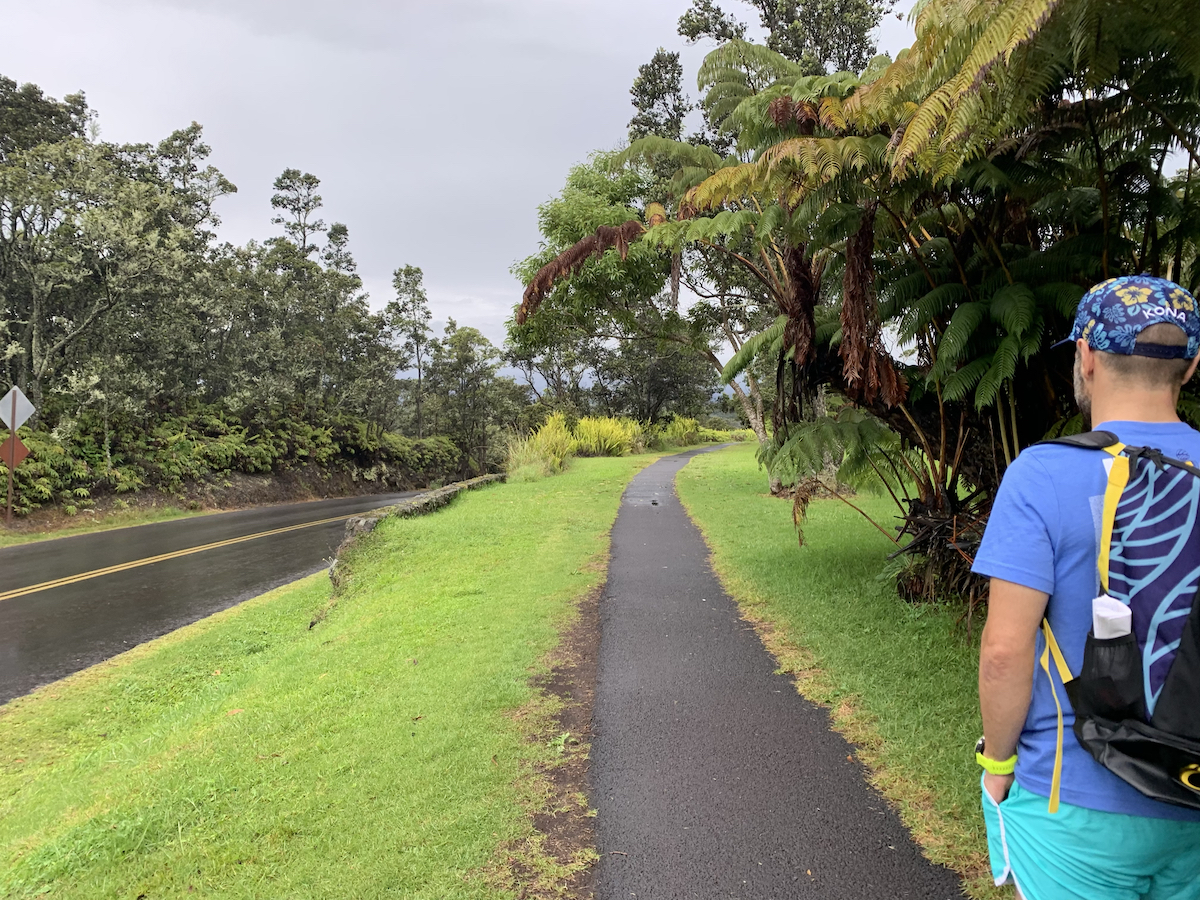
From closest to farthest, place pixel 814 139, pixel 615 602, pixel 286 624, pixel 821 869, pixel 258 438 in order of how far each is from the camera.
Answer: pixel 821 869
pixel 814 139
pixel 615 602
pixel 286 624
pixel 258 438

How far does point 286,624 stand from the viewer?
863 cm

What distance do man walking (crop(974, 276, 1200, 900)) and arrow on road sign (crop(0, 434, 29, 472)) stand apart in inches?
768

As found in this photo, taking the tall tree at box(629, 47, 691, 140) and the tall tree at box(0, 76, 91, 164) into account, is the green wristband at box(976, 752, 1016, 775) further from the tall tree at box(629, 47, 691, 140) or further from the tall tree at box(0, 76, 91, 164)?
the tall tree at box(0, 76, 91, 164)

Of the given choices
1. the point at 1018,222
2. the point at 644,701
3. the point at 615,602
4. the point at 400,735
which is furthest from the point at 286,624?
the point at 1018,222

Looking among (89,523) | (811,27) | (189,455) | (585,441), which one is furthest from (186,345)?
(811,27)

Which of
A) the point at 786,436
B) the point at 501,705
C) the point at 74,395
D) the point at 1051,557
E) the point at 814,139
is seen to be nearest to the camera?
the point at 1051,557

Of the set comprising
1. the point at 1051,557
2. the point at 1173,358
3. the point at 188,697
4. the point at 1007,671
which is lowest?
the point at 188,697

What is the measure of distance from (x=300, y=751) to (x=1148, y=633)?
4.22 m

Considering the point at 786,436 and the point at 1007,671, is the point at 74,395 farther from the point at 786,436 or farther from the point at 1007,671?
the point at 1007,671

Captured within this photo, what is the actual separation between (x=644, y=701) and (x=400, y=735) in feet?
5.08

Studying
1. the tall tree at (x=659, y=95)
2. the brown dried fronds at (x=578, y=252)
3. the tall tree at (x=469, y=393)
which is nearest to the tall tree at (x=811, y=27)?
the tall tree at (x=659, y=95)

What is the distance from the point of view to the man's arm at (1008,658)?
1.44 m

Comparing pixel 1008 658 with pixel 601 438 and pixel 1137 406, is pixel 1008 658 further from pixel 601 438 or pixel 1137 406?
pixel 601 438

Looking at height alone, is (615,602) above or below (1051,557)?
below
